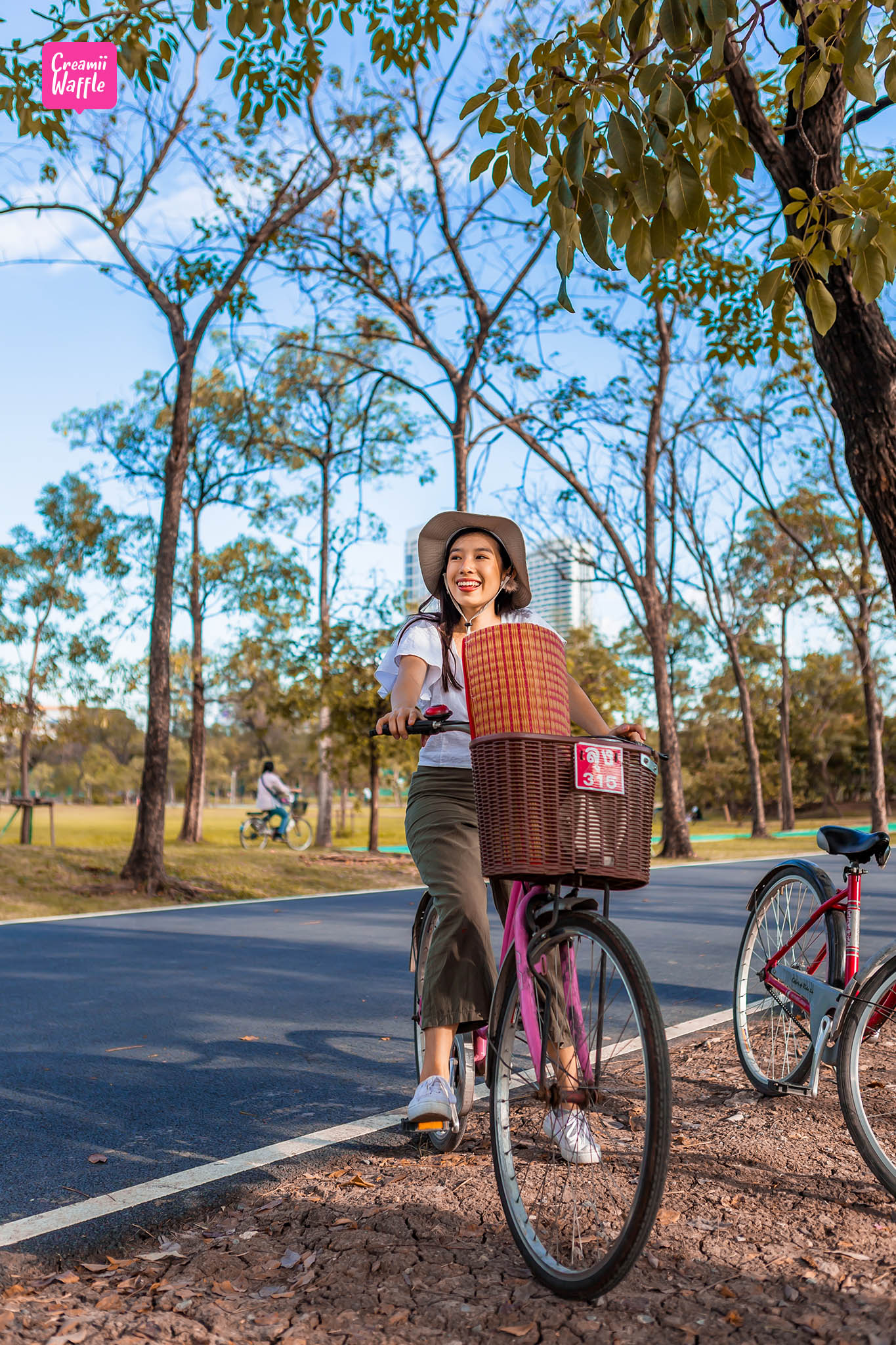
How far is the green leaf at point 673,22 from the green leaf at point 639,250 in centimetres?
48

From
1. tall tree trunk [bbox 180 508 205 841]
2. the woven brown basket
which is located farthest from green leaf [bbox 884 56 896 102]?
tall tree trunk [bbox 180 508 205 841]

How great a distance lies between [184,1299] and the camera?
2506 millimetres

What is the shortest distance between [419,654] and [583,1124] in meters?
1.49

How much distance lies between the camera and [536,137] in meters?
3.38

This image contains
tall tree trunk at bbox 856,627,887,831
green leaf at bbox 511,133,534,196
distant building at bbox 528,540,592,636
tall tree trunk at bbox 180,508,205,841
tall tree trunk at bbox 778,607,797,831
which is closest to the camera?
green leaf at bbox 511,133,534,196

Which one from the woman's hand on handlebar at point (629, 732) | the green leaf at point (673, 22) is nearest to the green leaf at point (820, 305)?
the green leaf at point (673, 22)

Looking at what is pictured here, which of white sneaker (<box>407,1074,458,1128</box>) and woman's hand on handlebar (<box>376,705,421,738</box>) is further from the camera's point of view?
white sneaker (<box>407,1074,458,1128</box>)

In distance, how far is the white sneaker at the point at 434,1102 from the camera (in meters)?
3.22

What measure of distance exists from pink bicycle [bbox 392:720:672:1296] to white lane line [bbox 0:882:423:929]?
800cm

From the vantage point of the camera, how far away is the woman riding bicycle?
10.8 feet

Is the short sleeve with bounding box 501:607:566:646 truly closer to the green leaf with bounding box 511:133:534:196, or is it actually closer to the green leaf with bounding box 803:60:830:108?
the green leaf with bounding box 511:133:534:196

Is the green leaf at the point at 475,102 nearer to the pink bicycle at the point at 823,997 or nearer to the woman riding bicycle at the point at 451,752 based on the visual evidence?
the woman riding bicycle at the point at 451,752

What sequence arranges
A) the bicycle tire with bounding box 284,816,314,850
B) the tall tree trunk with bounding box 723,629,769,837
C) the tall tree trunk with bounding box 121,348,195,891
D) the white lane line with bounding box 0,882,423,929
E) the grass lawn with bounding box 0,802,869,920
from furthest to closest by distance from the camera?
the tall tree trunk with bounding box 723,629,769,837
the bicycle tire with bounding box 284,816,314,850
the tall tree trunk with bounding box 121,348,195,891
the grass lawn with bounding box 0,802,869,920
the white lane line with bounding box 0,882,423,929

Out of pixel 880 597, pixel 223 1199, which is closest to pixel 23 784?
pixel 880 597
